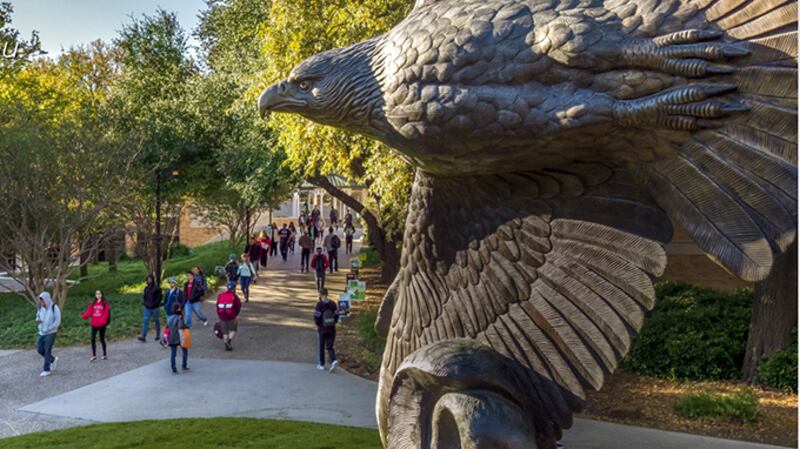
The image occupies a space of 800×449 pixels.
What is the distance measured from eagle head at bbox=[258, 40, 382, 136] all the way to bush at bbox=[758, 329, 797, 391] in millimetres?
8426

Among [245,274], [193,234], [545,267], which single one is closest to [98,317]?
[245,274]

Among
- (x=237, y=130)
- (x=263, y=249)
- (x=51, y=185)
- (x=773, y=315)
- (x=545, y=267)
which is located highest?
(x=237, y=130)

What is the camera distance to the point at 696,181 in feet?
9.25

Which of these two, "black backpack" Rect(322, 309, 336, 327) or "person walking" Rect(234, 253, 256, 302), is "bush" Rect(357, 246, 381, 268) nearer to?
"person walking" Rect(234, 253, 256, 302)

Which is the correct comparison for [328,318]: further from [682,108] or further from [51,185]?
[51,185]

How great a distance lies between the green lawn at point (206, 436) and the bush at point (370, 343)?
10.2ft

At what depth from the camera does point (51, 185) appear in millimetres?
15328

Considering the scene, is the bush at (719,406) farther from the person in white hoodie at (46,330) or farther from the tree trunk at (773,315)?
the person in white hoodie at (46,330)

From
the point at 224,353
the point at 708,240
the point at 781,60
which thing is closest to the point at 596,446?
the point at 708,240

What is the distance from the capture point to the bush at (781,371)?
9.29 metres

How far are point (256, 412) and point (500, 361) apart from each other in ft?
19.5

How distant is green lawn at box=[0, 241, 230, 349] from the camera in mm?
13276

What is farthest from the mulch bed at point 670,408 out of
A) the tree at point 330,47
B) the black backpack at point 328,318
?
the tree at point 330,47

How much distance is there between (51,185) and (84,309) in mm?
3092
